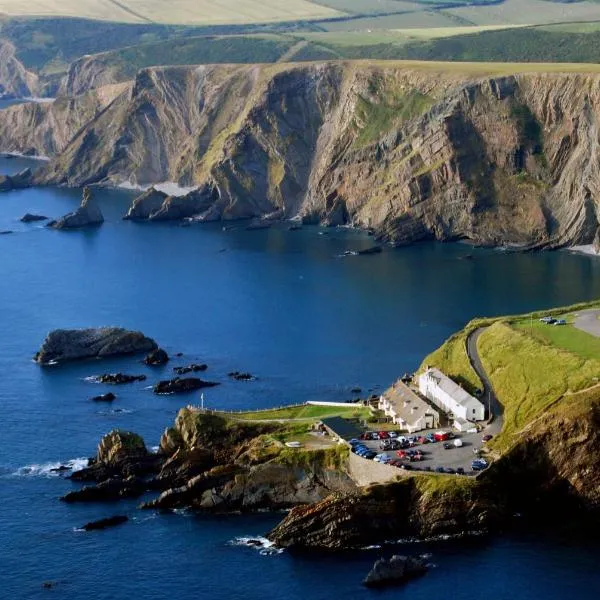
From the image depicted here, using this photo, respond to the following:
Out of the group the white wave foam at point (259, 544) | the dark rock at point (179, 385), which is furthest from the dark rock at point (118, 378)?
the white wave foam at point (259, 544)

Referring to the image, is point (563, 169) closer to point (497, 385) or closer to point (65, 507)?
point (497, 385)

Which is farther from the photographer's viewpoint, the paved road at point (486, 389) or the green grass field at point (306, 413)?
the green grass field at point (306, 413)

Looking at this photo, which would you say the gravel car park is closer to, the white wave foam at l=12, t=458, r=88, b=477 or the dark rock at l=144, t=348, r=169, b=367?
the white wave foam at l=12, t=458, r=88, b=477

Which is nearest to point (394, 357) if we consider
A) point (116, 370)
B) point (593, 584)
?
point (116, 370)

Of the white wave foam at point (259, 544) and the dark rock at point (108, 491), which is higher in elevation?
the white wave foam at point (259, 544)

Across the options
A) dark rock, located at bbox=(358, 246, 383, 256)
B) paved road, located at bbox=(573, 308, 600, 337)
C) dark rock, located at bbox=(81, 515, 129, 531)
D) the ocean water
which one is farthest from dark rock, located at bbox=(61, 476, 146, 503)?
dark rock, located at bbox=(358, 246, 383, 256)

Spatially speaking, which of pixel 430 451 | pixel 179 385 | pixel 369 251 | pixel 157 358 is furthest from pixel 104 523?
pixel 369 251

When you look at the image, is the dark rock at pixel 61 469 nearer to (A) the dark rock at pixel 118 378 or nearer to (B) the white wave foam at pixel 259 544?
(B) the white wave foam at pixel 259 544
